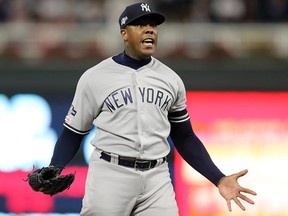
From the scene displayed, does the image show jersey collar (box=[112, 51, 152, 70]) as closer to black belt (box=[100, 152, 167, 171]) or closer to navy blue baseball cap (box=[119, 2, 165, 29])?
navy blue baseball cap (box=[119, 2, 165, 29])

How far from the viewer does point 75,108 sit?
528cm

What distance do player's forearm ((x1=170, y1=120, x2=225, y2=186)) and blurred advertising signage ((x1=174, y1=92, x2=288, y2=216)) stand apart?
4.26m

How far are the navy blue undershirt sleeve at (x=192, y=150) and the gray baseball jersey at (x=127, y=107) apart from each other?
0.58 feet

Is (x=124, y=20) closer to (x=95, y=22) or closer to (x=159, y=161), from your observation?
(x=159, y=161)

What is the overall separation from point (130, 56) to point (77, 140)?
58 centimetres

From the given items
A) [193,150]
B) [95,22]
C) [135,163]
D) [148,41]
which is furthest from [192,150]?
[95,22]

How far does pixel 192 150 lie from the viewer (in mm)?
5406

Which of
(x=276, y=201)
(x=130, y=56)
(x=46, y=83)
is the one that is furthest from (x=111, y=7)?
(x=130, y=56)

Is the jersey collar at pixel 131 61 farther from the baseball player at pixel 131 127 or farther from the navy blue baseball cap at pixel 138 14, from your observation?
the navy blue baseball cap at pixel 138 14

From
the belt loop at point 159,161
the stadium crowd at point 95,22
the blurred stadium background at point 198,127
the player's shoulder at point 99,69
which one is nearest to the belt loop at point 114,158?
the belt loop at point 159,161

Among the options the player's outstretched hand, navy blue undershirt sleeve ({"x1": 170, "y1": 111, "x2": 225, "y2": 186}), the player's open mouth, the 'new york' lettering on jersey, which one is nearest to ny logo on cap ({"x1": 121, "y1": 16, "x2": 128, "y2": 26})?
the player's open mouth

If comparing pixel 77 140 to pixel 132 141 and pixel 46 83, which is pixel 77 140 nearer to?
pixel 132 141

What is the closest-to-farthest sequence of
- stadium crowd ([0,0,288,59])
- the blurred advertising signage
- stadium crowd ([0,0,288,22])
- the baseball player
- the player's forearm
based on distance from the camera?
1. the baseball player
2. the player's forearm
3. the blurred advertising signage
4. stadium crowd ([0,0,288,59])
5. stadium crowd ([0,0,288,22])

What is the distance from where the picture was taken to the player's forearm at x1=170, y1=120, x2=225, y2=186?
536 centimetres
